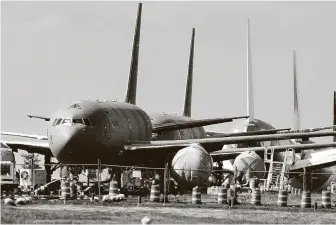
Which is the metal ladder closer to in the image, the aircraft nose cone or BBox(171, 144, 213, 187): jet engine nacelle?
BBox(171, 144, 213, 187): jet engine nacelle

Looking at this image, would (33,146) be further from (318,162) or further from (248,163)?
(318,162)

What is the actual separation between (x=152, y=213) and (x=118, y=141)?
65.6 ft

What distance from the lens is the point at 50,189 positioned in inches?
1937

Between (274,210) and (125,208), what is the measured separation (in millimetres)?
6981

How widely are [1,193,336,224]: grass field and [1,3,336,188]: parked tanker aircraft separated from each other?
910cm

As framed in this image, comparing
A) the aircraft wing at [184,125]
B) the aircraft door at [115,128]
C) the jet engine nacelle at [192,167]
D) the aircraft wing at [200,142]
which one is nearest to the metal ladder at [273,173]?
the aircraft wing at [184,125]

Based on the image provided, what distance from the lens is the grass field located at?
1046 inches

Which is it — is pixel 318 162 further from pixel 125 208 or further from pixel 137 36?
pixel 125 208

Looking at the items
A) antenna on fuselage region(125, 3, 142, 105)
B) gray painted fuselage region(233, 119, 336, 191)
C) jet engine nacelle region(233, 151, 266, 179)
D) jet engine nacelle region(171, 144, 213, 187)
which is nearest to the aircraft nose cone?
jet engine nacelle region(171, 144, 213, 187)

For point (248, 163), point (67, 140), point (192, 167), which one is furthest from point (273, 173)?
point (67, 140)

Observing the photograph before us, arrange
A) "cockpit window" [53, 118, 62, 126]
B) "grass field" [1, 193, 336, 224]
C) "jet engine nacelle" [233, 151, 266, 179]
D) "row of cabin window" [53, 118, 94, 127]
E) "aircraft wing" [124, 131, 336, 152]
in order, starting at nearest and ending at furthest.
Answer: "grass field" [1, 193, 336, 224], "row of cabin window" [53, 118, 94, 127], "cockpit window" [53, 118, 62, 126], "aircraft wing" [124, 131, 336, 152], "jet engine nacelle" [233, 151, 266, 179]

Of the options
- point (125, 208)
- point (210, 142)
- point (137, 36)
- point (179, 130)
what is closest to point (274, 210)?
point (125, 208)

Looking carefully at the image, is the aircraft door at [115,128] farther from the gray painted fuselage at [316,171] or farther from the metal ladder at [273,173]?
the gray painted fuselage at [316,171]

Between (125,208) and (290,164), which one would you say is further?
(290,164)
